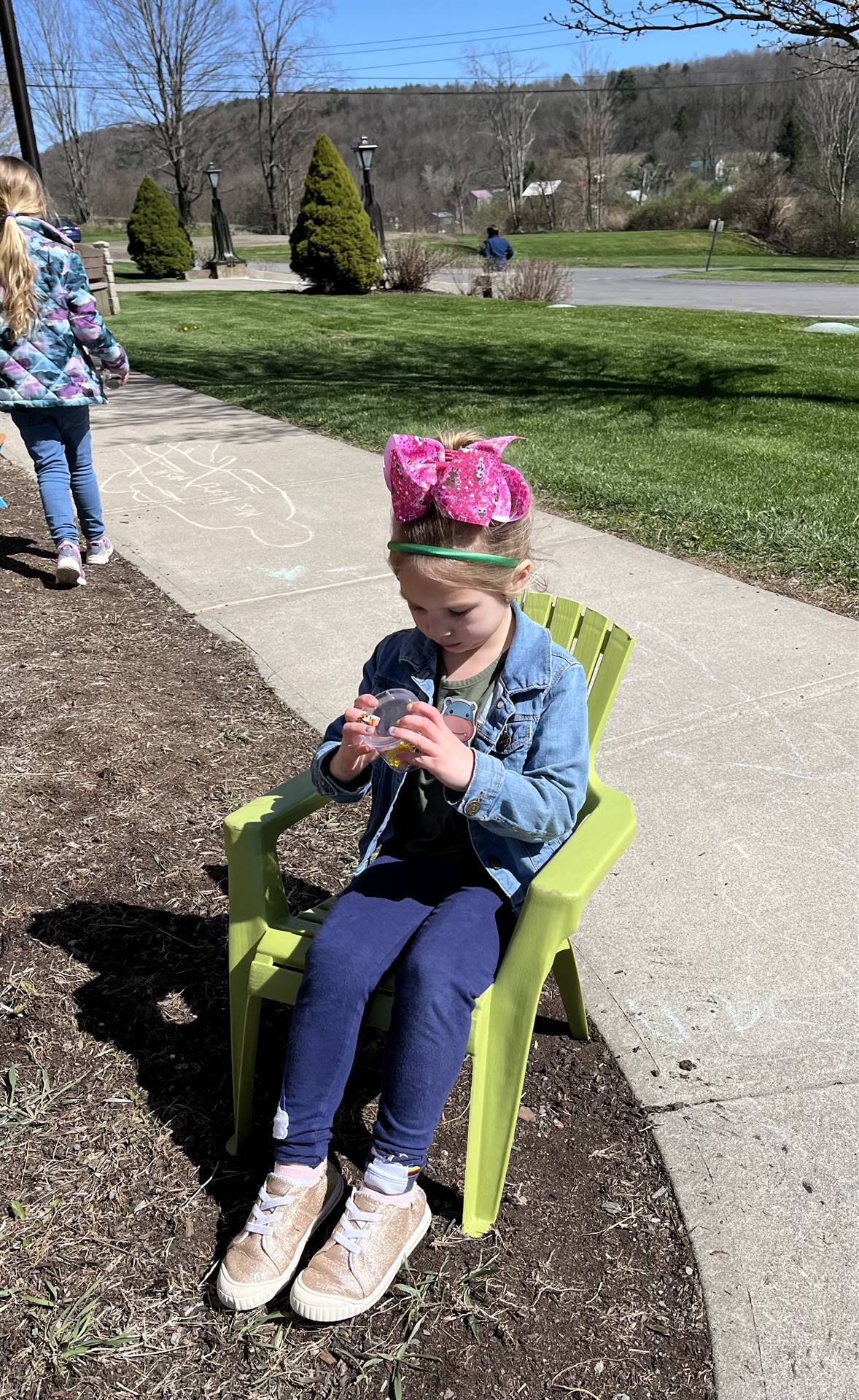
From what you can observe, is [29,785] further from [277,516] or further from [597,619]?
[277,516]

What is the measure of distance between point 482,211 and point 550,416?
5670cm

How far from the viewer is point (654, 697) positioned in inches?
147

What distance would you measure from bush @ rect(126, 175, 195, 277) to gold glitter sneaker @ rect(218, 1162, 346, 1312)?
2679 centimetres

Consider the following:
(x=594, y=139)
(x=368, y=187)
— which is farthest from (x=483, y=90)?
(x=368, y=187)

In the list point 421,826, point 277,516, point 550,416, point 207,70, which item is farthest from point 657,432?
point 207,70

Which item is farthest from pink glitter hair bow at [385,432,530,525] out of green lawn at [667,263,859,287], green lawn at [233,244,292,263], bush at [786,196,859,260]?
bush at [786,196,859,260]

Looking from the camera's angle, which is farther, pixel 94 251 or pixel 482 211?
pixel 482 211

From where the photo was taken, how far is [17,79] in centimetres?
1126

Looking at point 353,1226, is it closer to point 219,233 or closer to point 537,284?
point 537,284

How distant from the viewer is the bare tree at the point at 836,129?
4388 cm

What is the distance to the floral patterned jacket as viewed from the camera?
446 cm

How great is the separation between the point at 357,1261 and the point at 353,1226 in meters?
0.05

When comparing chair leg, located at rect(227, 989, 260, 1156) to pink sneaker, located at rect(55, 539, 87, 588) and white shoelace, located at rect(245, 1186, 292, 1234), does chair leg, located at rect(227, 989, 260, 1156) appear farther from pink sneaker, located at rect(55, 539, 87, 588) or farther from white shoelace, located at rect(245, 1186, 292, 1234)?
pink sneaker, located at rect(55, 539, 87, 588)

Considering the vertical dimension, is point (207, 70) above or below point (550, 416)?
above
